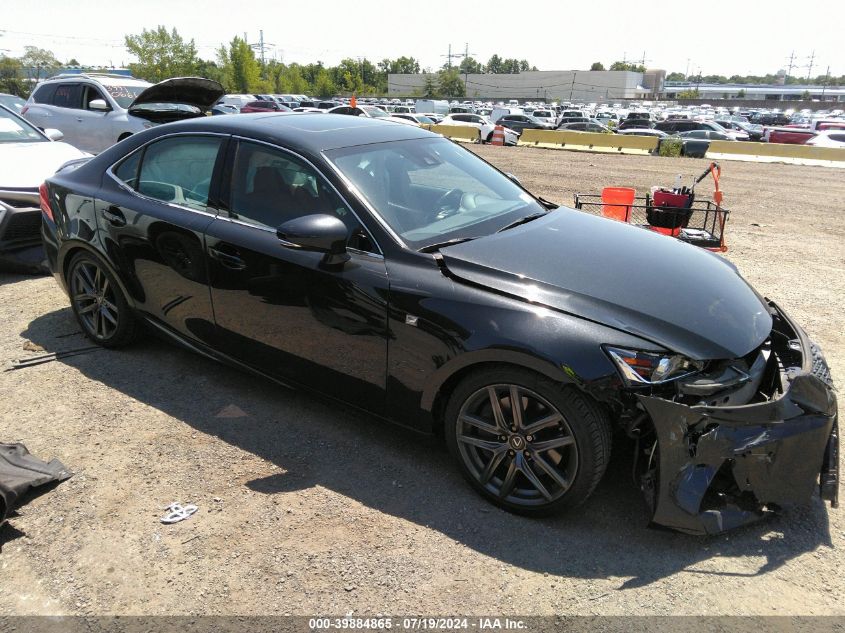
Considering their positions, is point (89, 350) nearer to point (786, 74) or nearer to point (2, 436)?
point (2, 436)

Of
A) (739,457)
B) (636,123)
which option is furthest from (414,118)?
(739,457)

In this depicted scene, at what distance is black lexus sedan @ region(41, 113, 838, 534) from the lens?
8.53 ft

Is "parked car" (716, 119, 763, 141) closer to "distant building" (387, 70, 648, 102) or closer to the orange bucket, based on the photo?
the orange bucket

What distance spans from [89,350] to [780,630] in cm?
461

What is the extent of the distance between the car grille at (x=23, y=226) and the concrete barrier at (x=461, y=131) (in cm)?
2197

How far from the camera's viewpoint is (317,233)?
3.08 meters

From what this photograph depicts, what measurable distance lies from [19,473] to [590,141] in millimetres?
A: 24432

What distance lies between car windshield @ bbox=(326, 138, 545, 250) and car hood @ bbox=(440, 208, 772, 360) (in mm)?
186

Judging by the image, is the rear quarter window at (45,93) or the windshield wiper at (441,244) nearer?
the windshield wiper at (441,244)

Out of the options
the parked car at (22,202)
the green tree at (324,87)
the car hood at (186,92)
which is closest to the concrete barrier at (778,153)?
the car hood at (186,92)

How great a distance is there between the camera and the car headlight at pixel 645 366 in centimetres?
257

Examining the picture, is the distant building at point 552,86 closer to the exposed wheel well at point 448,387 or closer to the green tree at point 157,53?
the green tree at point 157,53

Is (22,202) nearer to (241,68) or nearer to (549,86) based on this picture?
(241,68)

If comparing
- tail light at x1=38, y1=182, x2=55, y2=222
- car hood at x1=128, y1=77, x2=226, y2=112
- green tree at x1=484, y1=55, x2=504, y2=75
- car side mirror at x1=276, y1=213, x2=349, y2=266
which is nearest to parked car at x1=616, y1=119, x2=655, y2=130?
car hood at x1=128, y1=77, x2=226, y2=112
